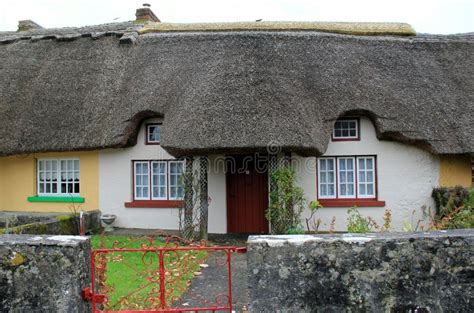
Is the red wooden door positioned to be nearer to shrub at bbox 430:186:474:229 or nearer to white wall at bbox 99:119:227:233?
white wall at bbox 99:119:227:233

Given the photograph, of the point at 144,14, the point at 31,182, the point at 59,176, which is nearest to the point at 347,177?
the point at 59,176

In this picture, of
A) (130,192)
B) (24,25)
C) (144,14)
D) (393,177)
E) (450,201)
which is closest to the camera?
(450,201)

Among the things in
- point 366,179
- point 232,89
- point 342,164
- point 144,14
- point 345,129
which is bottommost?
point 366,179

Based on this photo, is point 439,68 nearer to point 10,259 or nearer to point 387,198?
point 387,198

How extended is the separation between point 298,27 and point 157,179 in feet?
20.2

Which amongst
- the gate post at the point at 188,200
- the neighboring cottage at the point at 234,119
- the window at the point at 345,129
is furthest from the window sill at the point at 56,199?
the window at the point at 345,129

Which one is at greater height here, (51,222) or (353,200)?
(353,200)

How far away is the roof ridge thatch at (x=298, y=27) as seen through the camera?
47.1ft

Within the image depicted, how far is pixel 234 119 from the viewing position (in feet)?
36.2

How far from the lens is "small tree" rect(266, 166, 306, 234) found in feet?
37.0

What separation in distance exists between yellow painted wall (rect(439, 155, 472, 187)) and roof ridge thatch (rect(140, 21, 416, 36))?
15.0 feet

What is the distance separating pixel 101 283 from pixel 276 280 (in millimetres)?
1980

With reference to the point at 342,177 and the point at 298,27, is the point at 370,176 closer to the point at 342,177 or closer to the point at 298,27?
the point at 342,177

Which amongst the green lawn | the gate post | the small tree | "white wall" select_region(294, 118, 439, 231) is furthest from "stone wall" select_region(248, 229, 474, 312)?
"white wall" select_region(294, 118, 439, 231)
